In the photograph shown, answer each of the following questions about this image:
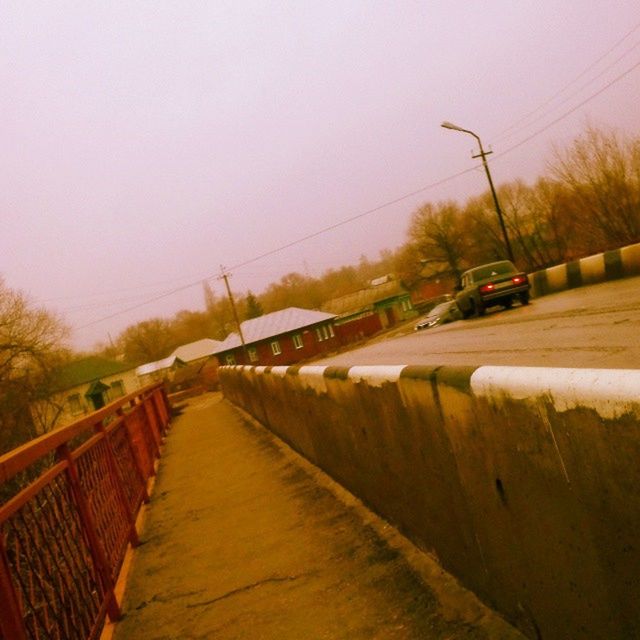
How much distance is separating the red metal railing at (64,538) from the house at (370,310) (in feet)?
191

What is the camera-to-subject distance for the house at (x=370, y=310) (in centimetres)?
6368

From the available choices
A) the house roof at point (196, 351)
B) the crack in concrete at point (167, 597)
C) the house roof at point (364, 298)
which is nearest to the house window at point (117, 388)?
the house roof at point (364, 298)

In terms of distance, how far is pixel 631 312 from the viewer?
29.5 ft

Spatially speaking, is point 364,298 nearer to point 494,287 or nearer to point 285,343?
point 285,343

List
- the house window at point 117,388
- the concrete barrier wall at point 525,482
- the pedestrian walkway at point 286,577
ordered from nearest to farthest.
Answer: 1. the concrete barrier wall at point 525,482
2. the pedestrian walkway at point 286,577
3. the house window at point 117,388

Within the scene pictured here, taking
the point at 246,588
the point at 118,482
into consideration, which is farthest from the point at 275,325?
the point at 246,588

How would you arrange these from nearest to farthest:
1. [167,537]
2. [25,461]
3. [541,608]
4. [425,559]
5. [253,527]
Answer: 1. [541,608]
2. [25,461]
3. [425,559]
4. [253,527]
5. [167,537]

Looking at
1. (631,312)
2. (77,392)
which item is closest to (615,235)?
(631,312)

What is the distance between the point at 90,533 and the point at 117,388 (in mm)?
66565

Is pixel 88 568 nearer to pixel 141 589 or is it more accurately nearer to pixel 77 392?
pixel 141 589

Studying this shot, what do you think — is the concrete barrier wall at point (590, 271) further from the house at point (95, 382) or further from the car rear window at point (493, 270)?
the house at point (95, 382)

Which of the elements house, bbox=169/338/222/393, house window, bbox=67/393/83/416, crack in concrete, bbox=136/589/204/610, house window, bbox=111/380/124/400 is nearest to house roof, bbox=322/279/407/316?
house, bbox=169/338/222/393

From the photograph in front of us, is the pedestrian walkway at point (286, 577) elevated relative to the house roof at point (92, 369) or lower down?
lower down

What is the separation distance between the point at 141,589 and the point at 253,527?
3.36 feet
